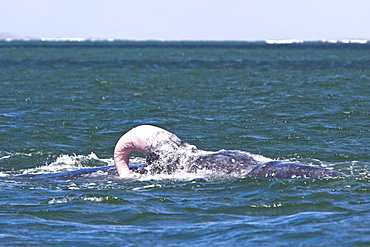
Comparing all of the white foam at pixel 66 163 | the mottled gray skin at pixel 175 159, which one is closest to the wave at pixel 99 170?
the white foam at pixel 66 163

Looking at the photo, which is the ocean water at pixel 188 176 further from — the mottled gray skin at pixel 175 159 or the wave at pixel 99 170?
the mottled gray skin at pixel 175 159

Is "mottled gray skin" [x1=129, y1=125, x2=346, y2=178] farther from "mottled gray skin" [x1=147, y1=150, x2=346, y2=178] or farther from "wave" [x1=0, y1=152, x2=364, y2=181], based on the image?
"wave" [x1=0, y1=152, x2=364, y2=181]

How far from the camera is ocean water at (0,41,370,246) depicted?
1038 centimetres

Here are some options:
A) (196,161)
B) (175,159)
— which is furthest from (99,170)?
(196,161)

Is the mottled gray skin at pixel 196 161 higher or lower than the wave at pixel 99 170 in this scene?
higher

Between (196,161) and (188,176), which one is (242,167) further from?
(188,176)

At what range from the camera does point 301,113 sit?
85.8 feet

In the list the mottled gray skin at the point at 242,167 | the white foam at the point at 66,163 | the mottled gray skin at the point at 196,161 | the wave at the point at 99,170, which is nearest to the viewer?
the mottled gray skin at the point at 242,167

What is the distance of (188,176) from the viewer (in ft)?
46.4

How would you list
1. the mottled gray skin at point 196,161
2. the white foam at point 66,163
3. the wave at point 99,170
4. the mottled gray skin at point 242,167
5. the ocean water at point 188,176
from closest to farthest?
1. the ocean water at point 188,176
2. the mottled gray skin at point 242,167
3. the mottled gray skin at point 196,161
4. the wave at point 99,170
5. the white foam at point 66,163

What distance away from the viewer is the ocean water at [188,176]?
10.4 m

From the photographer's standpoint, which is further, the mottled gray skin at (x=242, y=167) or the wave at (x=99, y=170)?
the wave at (x=99, y=170)

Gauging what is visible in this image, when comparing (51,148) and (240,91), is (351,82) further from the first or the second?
(51,148)

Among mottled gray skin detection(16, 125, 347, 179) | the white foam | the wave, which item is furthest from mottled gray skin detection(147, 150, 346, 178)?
the white foam
